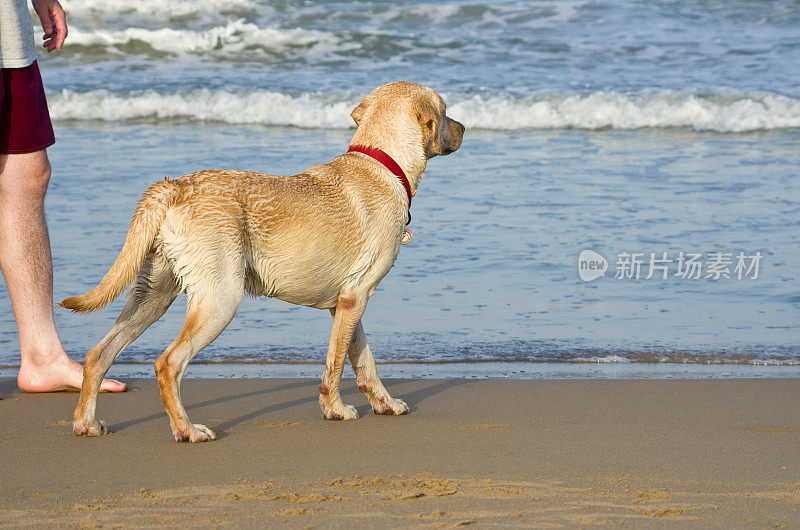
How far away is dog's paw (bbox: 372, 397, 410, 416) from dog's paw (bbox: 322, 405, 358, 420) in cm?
13

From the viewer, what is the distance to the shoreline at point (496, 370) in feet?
15.9

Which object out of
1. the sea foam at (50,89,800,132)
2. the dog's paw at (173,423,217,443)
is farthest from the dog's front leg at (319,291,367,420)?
the sea foam at (50,89,800,132)

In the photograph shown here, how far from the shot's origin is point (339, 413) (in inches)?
163

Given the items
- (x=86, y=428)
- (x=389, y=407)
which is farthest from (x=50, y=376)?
(x=389, y=407)

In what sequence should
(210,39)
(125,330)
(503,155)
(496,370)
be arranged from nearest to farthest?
(125,330) → (496,370) → (503,155) → (210,39)

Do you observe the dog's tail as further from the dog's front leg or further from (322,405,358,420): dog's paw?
(322,405,358,420): dog's paw

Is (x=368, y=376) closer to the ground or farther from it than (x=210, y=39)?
closer to the ground

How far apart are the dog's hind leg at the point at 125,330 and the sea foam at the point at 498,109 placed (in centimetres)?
850

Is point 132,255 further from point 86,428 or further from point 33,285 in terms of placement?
point 33,285

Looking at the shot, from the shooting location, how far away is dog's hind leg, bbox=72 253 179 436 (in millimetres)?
3844

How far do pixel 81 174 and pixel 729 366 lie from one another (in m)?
6.34

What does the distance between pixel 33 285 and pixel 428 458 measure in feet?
6.99

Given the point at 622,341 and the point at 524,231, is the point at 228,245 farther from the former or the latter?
the point at 524,231

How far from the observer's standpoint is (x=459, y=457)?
3.57 meters
